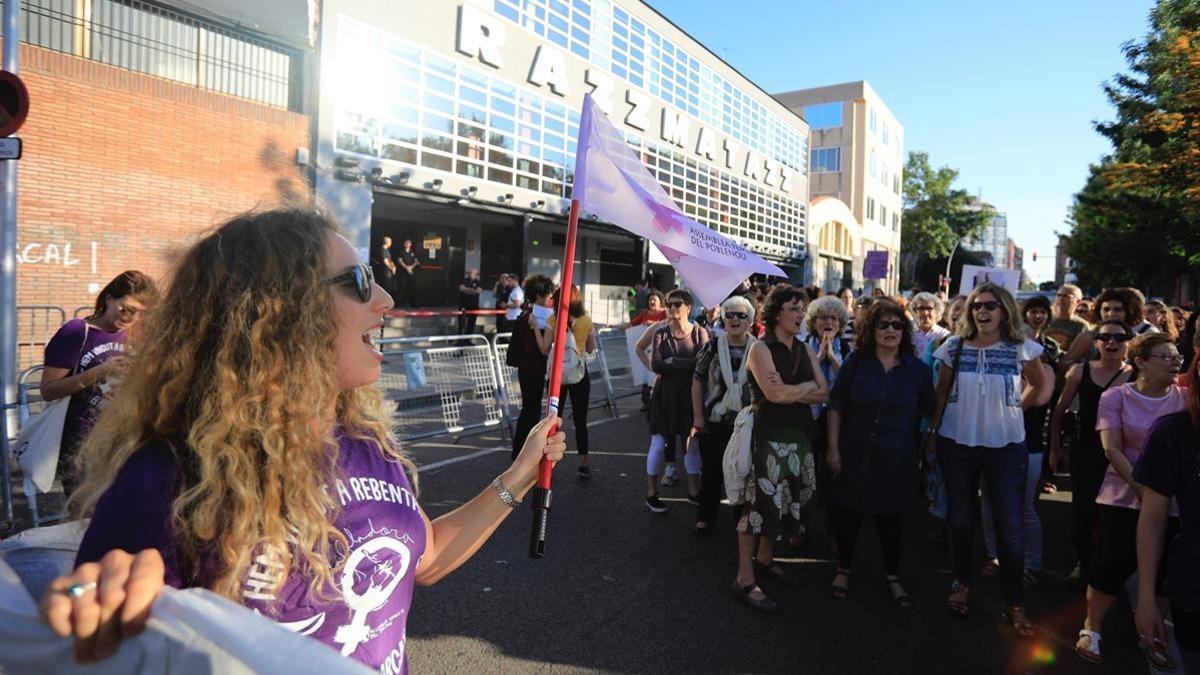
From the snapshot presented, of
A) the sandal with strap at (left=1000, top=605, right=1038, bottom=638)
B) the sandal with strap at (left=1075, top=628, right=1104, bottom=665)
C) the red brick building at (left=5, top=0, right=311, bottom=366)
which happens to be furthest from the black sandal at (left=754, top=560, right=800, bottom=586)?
the red brick building at (left=5, top=0, right=311, bottom=366)

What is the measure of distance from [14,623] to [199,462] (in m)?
0.32

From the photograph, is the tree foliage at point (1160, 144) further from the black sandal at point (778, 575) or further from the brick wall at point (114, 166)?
the brick wall at point (114, 166)

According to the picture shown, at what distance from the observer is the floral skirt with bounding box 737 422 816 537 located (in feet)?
14.3

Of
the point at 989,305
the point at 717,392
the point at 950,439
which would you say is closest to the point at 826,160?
the point at 717,392

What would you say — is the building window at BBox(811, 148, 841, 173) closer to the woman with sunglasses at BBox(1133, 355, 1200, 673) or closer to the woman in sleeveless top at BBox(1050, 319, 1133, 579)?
the woman in sleeveless top at BBox(1050, 319, 1133, 579)

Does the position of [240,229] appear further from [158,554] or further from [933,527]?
[933,527]

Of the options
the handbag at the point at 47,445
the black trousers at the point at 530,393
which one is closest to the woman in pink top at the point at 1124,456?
the black trousers at the point at 530,393

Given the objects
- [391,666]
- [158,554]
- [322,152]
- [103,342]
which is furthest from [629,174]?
[322,152]

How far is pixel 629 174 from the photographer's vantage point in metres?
2.87

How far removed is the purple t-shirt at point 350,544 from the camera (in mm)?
1123

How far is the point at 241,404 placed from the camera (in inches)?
50.4

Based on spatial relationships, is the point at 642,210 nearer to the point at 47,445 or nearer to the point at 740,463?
the point at 740,463

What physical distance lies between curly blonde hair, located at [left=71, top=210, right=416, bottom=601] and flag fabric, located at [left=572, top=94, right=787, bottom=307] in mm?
1229

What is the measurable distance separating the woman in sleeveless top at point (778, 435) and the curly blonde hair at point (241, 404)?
11.0 feet
